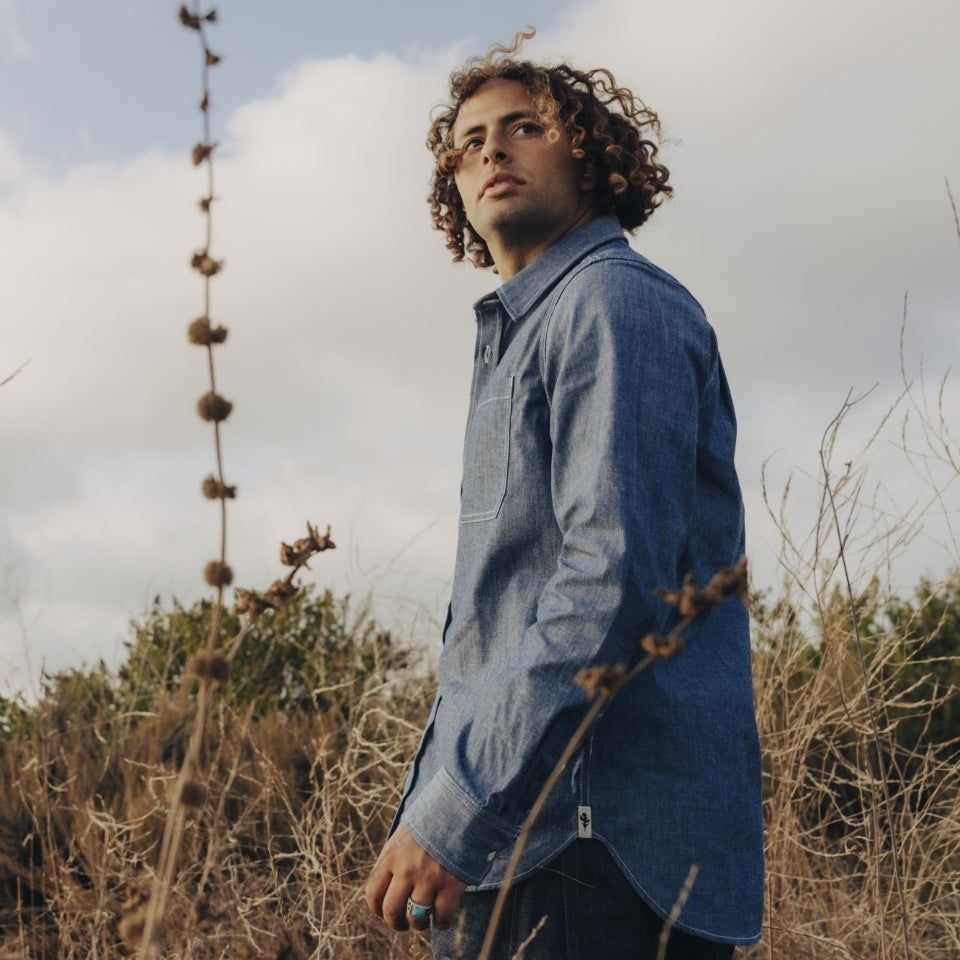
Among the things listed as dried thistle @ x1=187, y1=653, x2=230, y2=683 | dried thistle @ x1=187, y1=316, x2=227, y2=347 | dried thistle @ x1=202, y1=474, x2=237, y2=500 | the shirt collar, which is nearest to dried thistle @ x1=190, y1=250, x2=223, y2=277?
dried thistle @ x1=187, y1=316, x2=227, y2=347

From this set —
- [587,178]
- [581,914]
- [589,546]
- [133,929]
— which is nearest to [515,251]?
[587,178]

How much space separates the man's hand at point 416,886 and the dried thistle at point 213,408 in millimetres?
892

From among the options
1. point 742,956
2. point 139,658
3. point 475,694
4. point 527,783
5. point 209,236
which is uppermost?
point 139,658

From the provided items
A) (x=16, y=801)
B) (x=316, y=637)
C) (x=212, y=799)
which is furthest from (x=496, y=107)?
(x=316, y=637)

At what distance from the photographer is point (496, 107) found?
2484mm

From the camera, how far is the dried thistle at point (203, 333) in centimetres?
99

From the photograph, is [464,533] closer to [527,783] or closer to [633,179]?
[527,783]

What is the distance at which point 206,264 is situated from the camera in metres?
1.02

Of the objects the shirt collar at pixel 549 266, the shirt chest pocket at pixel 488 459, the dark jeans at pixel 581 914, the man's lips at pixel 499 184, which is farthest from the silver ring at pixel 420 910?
the man's lips at pixel 499 184

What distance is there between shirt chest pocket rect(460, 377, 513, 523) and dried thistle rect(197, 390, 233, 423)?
2.96 feet

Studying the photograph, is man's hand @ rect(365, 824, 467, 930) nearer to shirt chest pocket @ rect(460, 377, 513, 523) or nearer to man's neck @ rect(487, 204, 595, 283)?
shirt chest pocket @ rect(460, 377, 513, 523)

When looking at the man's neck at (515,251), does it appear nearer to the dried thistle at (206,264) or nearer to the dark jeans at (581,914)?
the dark jeans at (581,914)

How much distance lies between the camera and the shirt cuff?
62.7 inches

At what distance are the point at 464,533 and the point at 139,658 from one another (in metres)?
5.18
